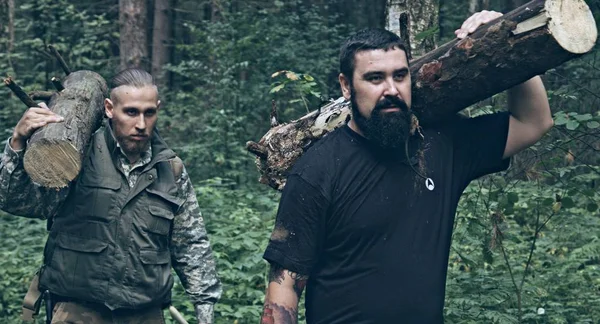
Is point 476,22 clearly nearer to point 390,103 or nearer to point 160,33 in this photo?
point 390,103

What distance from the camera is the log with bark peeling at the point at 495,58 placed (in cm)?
377

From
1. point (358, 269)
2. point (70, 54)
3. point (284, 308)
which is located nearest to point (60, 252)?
point (284, 308)

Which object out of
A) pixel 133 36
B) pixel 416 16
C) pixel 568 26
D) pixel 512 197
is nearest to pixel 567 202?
pixel 512 197

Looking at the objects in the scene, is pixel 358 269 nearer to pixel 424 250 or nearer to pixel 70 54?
pixel 424 250

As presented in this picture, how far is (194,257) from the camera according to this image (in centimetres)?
625

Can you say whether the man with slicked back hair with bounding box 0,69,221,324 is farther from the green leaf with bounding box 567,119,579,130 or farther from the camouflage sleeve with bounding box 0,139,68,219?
the green leaf with bounding box 567,119,579,130

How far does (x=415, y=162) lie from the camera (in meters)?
4.09

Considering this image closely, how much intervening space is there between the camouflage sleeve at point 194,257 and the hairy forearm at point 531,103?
2.74m

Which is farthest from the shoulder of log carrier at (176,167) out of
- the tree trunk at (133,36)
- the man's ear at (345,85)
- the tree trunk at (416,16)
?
the tree trunk at (133,36)

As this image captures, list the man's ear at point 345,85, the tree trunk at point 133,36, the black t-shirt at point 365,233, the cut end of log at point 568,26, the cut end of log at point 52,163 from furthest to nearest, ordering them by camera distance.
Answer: the tree trunk at point 133,36
the cut end of log at point 52,163
the man's ear at point 345,85
the black t-shirt at point 365,233
the cut end of log at point 568,26

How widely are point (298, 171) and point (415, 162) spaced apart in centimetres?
55

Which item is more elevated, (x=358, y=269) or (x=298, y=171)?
(x=298, y=171)

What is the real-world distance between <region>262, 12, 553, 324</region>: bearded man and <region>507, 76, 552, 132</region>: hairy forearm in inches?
16.1

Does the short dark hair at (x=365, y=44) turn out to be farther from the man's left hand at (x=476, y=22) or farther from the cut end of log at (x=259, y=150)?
the cut end of log at (x=259, y=150)
